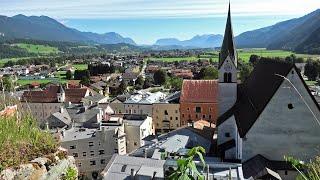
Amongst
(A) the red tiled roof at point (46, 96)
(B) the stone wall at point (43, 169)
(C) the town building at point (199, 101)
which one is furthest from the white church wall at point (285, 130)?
(A) the red tiled roof at point (46, 96)

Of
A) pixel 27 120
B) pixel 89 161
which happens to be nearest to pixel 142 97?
pixel 89 161

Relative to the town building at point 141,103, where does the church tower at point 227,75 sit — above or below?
above

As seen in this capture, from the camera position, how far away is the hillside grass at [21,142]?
6.54 m

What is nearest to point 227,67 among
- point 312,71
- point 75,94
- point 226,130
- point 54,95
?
point 226,130

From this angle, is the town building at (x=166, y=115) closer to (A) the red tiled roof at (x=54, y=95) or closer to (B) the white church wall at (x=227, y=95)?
(A) the red tiled roof at (x=54, y=95)

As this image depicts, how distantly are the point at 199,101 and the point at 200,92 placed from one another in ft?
4.22

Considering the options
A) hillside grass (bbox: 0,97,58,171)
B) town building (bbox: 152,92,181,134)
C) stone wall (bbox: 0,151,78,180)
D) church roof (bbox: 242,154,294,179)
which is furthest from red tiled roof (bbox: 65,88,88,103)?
stone wall (bbox: 0,151,78,180)

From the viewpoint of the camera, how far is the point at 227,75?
36.7m

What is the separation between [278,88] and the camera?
87.5 feet

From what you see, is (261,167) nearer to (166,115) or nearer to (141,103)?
(166,115)

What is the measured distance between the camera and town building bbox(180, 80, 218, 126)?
56.3 metres

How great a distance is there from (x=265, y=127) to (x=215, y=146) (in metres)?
9.08

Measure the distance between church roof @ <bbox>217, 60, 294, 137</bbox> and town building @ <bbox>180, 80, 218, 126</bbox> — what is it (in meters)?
19.4

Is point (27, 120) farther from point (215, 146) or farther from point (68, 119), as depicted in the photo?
point (68, 119)
